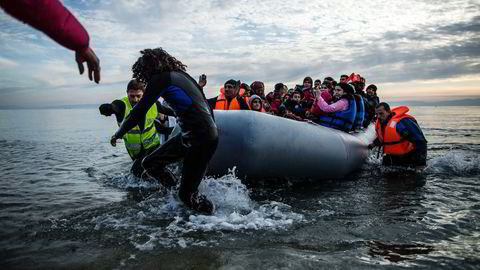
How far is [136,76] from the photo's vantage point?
3.42 m

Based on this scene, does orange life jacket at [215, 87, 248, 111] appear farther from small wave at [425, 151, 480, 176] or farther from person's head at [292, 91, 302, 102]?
small wave at [425, 151, 480, 176]

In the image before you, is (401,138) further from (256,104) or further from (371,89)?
(371,89)

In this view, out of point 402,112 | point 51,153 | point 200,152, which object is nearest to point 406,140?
point 402,112

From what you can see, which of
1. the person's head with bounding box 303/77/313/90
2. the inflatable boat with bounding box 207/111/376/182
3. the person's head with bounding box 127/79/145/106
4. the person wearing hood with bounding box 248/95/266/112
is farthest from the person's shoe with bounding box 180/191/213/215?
the person's head with bounding box 303/77/313/90

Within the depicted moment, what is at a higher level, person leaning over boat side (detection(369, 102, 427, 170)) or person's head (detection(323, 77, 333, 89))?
person's head (detection(323, 77, 333, 89))

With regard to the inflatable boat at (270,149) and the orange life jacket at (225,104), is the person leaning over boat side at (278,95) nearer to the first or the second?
the orange life jacket at (225,104)

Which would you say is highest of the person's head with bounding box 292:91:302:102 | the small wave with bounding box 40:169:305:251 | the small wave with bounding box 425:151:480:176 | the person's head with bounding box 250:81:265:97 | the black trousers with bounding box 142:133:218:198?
the person's head with bounding box 250:81:265:97

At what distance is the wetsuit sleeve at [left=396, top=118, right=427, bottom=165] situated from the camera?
6.61 m

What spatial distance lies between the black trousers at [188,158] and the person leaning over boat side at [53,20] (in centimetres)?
148

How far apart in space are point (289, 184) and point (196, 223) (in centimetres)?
228

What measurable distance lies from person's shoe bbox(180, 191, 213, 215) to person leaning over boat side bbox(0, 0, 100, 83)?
1.85m

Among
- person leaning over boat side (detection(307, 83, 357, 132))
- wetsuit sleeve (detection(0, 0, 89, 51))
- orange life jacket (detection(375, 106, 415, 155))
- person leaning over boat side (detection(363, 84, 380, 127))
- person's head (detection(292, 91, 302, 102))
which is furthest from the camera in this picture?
person leaning over boat side (detection(363, 84, 380, 127))

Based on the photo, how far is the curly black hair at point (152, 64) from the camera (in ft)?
10.7

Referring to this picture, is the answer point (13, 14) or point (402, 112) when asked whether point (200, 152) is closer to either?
Answer: point (13, 14)
